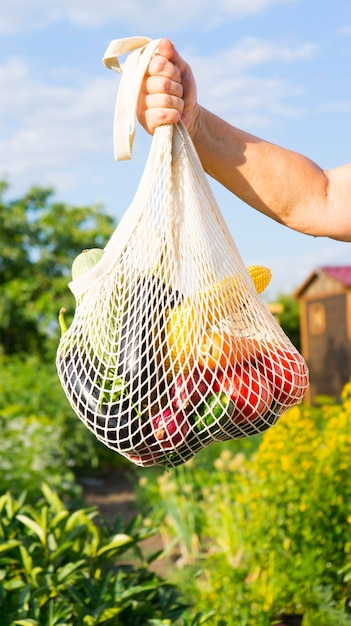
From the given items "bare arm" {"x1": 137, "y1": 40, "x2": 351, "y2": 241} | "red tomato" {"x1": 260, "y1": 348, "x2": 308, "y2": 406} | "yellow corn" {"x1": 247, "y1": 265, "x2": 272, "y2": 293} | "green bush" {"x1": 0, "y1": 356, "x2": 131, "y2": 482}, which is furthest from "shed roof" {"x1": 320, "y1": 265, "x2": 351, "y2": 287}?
"red tomato" {"x1": 260, "y1": 348, "x2": 308, "y2": 406}

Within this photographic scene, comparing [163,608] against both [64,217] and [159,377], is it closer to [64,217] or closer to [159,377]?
[159,377]

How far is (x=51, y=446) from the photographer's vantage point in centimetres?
626

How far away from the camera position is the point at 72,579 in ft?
7.91

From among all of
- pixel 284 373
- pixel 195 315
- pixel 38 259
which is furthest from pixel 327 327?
pixel 195 315

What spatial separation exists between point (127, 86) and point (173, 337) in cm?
54

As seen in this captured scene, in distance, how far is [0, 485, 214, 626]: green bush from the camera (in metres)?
2.22

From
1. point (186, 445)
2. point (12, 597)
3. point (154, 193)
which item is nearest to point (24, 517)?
point (12, 597)

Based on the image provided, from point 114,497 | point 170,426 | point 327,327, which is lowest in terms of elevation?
point 114,497

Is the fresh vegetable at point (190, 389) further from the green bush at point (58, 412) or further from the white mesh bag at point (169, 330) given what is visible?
the green bush at point (58, 412)

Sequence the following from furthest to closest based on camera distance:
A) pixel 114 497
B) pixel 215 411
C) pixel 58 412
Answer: pixel 58 412 < pixel 114 497 < pixel 215 411

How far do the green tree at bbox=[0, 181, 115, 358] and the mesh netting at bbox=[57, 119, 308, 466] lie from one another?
443 inches

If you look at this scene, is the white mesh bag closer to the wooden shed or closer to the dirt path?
the dirt path

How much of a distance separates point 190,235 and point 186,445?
0.43 meters

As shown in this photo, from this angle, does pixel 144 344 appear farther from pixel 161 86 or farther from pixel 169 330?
pixel 161 86
